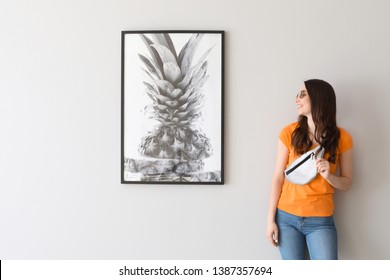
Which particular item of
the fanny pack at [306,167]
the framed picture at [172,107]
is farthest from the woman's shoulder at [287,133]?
the framed picture at [172,107]

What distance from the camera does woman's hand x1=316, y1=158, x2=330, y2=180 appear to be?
206 cm

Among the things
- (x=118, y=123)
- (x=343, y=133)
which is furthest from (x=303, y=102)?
(x=118, y=123)

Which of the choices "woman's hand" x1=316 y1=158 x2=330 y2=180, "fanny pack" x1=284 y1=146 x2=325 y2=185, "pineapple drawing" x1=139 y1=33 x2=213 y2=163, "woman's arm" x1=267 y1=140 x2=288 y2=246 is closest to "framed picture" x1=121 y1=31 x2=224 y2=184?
"pineapple drawing" x1=139 y1=33 x2=213 y2=163

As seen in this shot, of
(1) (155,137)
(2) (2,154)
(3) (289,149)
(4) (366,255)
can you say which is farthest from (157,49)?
(4) (366,255)

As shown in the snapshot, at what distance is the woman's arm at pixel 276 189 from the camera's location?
2.19 meters

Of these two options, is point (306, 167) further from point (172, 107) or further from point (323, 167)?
point (172, 107)

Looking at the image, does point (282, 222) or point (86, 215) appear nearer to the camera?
point (282, 222)

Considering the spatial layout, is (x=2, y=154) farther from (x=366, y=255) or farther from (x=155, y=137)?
(x=366, y=255)

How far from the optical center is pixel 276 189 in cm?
221

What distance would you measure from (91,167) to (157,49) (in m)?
0.82

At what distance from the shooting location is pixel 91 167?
7.92ft

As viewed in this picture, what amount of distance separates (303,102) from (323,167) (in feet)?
1.24
